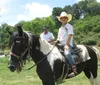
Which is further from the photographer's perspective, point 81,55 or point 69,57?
point 81,55

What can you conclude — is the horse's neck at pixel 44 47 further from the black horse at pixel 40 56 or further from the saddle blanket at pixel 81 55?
the saddle blanket at pixel 81 55

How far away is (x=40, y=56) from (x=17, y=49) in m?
0.83

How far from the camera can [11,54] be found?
20.9 feet

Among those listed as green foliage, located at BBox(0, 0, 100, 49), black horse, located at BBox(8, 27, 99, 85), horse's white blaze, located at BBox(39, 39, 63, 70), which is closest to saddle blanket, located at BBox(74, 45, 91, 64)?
black horse, located at BBox(8, 27, 99, 85)

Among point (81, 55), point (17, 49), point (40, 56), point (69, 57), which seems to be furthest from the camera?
point (81, 55)

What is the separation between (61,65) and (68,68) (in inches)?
11.6

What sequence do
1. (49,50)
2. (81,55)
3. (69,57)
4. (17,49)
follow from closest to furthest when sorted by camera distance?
(17,49)
(49,50)
(69,57)
(81,55)

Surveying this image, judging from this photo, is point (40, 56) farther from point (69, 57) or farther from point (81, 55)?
point (81, 55)

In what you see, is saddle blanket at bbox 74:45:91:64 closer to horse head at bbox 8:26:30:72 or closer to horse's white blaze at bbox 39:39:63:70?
horse's white blaze at bbox 39:39:63:70

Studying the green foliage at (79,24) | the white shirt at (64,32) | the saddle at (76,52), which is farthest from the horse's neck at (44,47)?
the green foliage at (79,24)

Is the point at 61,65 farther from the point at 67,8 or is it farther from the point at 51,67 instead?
the point at 67,8

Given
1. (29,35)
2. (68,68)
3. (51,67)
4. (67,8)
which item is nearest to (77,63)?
(68,68)

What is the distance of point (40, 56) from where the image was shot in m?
7.03

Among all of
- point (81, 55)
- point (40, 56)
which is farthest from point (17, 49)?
point (81, 55)
